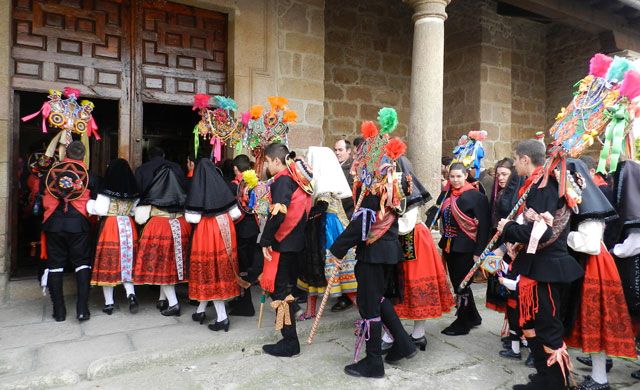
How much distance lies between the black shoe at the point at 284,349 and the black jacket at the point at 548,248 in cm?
196

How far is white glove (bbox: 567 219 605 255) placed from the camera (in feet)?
10.4

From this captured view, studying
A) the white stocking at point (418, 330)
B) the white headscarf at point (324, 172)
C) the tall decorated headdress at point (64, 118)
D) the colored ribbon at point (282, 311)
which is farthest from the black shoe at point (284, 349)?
the tall decorated headdress at point (64, 118)

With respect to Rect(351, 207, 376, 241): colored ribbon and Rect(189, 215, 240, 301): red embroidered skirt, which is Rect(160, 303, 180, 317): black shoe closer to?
Rect(189, 215, 240, 301): red embroidered skirt

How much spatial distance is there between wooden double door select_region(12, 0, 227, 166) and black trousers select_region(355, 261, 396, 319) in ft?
12.5

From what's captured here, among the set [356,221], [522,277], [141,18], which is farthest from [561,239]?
[141,18]

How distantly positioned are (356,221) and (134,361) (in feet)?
6.78

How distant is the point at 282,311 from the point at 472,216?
1.98 meters

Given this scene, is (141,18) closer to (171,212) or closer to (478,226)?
(171,212)

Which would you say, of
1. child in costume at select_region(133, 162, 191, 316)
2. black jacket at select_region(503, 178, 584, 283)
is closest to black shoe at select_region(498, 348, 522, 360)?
black jacket at select_region(503, 178, 584, 283)

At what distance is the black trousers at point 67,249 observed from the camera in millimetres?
4656

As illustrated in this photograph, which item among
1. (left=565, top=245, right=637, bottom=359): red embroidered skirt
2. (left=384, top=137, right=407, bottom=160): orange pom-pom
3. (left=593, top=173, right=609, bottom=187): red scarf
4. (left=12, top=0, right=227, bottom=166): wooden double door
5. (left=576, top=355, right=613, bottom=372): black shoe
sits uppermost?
(left=12, top=0, right=227, bottom=166): wooden double door

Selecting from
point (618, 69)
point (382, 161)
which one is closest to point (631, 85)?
point (618, 69)

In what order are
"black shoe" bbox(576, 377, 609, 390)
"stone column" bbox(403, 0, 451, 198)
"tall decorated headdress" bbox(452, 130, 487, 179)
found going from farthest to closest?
1. "stone column" bbox(403, 0, 451, 198)
2. "tall decorated headdress" bbox(452, 130, 487, 179)
3. "black shoe" bbox(576, 377, 609, 390)

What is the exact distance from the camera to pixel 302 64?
6906 mm
